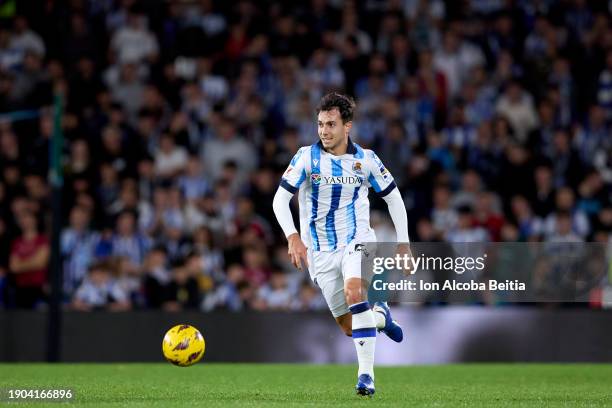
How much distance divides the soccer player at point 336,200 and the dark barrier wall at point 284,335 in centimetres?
553

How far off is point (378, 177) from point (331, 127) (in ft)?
1.87

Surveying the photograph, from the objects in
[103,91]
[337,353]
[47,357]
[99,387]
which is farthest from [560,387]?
[103,91]

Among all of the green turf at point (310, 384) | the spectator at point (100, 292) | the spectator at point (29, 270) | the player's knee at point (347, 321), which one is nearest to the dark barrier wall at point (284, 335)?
the spectator at point (100, 292)

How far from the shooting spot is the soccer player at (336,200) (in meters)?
9.38

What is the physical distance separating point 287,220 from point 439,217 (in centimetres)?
729

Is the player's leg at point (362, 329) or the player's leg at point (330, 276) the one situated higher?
the player's leg at point (330, 276)

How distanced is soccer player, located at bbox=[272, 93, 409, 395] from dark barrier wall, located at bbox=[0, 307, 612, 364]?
553 centimetres

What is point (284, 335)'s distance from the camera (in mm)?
15203

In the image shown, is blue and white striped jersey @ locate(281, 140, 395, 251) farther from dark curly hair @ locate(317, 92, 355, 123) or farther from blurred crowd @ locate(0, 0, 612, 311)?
blurred crowd @ locate(0, 0, 612, 311)

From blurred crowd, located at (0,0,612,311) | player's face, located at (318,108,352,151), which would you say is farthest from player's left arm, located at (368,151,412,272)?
blurred crowd, located at (0,0,612,311)

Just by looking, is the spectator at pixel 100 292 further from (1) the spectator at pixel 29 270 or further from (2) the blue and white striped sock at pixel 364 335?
(2) the blue and white striped sock at pixel 364 335

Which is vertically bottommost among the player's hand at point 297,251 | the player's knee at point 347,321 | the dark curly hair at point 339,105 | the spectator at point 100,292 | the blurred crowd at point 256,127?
the player's knee at point 347,321

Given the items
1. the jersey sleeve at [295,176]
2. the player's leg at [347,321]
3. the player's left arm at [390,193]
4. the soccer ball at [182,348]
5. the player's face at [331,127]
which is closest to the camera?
the player's face at [331,127]

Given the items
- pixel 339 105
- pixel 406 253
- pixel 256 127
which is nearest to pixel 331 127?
pixel 339 105
